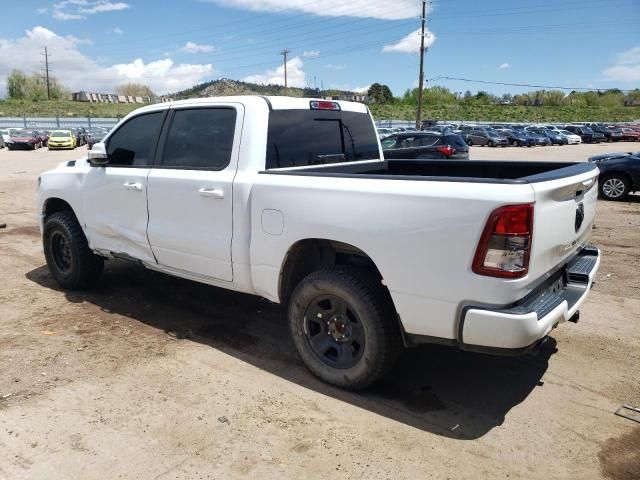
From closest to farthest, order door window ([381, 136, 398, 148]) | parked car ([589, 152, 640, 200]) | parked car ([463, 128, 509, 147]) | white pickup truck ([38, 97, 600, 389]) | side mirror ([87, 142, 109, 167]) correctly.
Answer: white pickup truck ([38, 97, 600, 389]), side mirror ([87, 142, 109, 167]), parked car ([589, 152, 640, 200]), door window ([381, 136, 398, 148]), parked car ([463, 128, 509, 147])

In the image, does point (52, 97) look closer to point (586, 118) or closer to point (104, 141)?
point (586, 118)

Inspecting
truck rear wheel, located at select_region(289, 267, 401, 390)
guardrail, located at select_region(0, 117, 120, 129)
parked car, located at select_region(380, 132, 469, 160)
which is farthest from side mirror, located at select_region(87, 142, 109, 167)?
guardrail, located at select_region(0, 117, 120, 129)

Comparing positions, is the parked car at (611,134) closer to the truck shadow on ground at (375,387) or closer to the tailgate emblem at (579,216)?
the truck shadow on ground at (375,387)

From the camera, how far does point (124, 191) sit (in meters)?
4.91

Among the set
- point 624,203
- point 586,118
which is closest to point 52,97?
point 586,118

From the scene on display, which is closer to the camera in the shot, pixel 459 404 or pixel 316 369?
pixel 459 404

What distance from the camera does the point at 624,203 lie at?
1272 centimetres

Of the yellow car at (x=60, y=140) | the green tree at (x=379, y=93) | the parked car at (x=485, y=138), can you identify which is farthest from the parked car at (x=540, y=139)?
the green tree at (x=379, y=93)

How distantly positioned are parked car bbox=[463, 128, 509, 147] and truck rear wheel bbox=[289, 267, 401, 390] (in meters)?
46.1

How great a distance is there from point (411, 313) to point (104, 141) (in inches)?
142

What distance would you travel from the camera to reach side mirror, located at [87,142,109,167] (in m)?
5.05

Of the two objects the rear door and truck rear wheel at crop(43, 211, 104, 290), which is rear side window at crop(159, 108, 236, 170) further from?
truck rear wheel at crop(43, 211, 104, 290)

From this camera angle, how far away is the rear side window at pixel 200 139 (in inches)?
165

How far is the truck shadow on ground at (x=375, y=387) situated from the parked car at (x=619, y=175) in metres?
10.0
